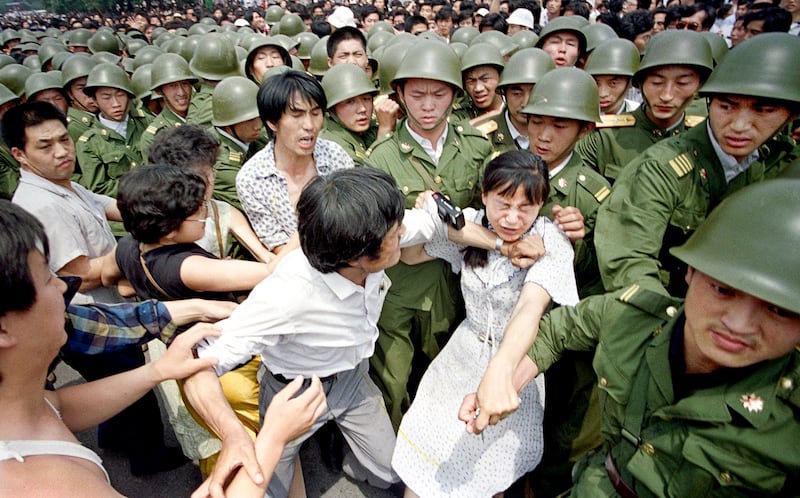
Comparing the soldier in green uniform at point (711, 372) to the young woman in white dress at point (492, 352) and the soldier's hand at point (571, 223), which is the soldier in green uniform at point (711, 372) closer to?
the young woman in white dress at point (492, 352)

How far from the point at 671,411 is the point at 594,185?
1.52 m

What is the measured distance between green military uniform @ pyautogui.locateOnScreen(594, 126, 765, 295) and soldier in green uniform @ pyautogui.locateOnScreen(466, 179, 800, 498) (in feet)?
1.41

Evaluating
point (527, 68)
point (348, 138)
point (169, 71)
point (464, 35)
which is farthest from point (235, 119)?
point (464, 35)

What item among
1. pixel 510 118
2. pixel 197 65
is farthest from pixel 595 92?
pixel 197 65

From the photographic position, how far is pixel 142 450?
2.90 metres

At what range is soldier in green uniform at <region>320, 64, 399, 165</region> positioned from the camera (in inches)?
157

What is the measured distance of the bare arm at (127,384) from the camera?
1.73 m

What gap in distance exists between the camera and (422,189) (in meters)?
2.89

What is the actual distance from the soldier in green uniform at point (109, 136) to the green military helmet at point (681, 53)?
4.82 meters

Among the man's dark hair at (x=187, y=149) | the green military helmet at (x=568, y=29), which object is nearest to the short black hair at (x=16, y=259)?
the man's dark hair at (x=187, y=149)

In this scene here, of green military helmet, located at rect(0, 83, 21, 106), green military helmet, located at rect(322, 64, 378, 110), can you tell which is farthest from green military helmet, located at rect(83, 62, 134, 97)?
green military helmet, located at rect(322, 64, 378, 110)

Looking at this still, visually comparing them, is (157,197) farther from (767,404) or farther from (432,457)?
(767,404)

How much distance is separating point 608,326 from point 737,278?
0.65 m

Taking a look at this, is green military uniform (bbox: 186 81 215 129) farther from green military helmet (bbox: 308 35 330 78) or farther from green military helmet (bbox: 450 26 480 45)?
green military helmet (bbox: 450 26 480 45)
